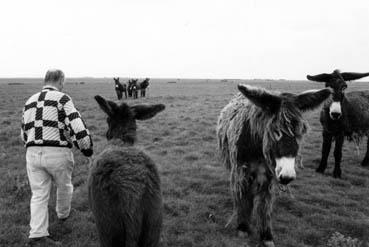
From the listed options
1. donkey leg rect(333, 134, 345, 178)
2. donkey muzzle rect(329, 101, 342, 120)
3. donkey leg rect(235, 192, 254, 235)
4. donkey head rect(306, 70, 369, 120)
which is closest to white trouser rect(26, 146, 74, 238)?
donkey leg rect(235, 192, 254, 235)

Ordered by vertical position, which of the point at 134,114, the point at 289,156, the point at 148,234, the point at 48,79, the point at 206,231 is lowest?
the point at 206,231

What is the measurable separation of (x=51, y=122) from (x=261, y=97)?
10.2 ft

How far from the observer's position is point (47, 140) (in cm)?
509

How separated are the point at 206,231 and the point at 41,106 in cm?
352

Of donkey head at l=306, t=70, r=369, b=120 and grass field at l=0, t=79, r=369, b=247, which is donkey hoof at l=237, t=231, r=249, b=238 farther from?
donkey head at l=306, t=70, r=369, b=120

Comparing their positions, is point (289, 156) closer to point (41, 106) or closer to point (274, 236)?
point (274, 236)

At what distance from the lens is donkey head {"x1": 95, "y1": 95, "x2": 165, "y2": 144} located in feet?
14.9

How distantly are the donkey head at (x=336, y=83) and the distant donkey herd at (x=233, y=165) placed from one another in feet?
10.9

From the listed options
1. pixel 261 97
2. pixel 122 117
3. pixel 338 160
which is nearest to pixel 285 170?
pixel 261 97

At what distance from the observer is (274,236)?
19.4ft

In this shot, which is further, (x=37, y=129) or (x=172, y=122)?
(x=172, y=122)

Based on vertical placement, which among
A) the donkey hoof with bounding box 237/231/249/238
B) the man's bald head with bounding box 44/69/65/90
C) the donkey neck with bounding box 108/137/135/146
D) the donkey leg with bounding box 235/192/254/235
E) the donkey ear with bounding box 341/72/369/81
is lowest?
the donkey hoof with bounding box 237/231/249/238

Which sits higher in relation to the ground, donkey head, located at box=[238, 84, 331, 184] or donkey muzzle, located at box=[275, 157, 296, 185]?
donkey head, located at box=[238, 84, 331, 184]

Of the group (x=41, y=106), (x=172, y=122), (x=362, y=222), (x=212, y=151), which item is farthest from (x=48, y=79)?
(x=172, y=122)
